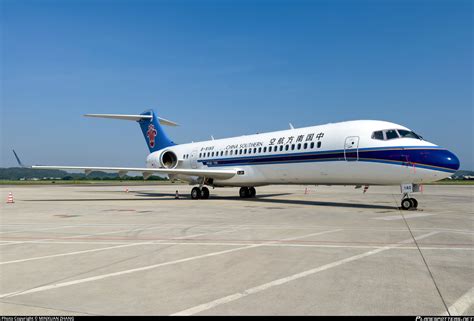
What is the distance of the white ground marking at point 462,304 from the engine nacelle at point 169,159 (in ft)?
80.7

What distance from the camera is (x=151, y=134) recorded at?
30.4m

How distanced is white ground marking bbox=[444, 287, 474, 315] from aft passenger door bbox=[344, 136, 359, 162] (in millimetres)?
11983

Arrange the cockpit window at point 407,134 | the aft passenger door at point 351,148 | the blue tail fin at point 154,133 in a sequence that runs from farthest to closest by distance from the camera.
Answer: the blue tail fin at point 154,133 → the aft passenger door at point 351,148 → the cockpit window at point 407,134

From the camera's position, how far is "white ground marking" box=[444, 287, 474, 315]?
3.84 metres

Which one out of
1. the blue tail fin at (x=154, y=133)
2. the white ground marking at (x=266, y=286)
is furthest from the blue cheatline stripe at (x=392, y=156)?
the blue tail fin at (x=154, y=133)

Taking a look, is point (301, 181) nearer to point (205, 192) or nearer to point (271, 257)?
point (205, 192)

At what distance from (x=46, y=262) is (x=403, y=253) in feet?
18.3

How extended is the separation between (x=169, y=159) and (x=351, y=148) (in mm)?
15603

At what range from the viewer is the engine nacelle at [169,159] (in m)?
28.1

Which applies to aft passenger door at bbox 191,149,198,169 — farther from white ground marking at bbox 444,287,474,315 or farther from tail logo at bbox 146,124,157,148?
white ground marking at bbox 444,287,474,315

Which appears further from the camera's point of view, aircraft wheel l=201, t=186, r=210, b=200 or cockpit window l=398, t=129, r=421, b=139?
aircraft wheel l=201, t=186, r=210, b=200

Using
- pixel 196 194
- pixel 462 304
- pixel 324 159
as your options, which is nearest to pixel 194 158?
pixel 196 194

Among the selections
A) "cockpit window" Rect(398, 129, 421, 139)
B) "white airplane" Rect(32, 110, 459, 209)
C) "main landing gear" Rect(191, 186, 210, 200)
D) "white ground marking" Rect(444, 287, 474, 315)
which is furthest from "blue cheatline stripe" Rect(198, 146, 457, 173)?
"white ground marking" Rect(444, 287, 474, 315)

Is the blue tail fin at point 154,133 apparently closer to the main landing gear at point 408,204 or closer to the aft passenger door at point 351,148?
the aft passenger door at point 351,148
